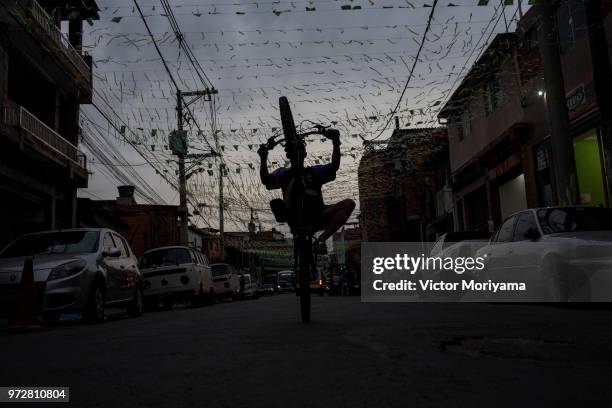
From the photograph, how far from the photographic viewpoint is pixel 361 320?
6.03 m

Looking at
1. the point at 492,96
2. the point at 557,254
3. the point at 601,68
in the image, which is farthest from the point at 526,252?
the point at 492,96

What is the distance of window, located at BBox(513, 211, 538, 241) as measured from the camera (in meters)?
9.26

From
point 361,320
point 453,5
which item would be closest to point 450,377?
point 361,320

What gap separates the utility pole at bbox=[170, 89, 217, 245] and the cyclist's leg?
15165 millimetres

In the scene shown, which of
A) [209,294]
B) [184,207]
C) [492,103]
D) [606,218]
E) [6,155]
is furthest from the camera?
[184,207]

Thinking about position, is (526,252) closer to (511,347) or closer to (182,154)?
(511,347)

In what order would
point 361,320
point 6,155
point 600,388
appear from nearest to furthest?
1. point 600,388
2. point 361,320
3. point 6,155

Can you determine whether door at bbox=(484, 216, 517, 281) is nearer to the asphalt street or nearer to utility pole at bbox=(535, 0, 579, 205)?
utility pole at bbox=(535, 0, 579, 205)

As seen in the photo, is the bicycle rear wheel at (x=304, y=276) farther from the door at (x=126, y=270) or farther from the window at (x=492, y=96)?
the window at (x=492, y=96)

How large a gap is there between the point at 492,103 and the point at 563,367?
20955mm

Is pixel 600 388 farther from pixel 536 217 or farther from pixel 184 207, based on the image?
pixel 184 207

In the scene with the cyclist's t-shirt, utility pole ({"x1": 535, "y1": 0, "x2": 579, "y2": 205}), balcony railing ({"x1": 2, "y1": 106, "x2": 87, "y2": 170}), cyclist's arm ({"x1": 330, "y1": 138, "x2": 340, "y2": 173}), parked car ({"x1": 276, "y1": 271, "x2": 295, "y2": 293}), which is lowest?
parked car ({"x1": 276, "y1": 271, "x2": 295, "y2": 293})

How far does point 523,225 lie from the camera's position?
9.52 metres

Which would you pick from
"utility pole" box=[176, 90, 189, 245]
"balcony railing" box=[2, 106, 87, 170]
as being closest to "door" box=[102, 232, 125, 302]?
"balcony railing" box=[2, 106, 87, 170]
